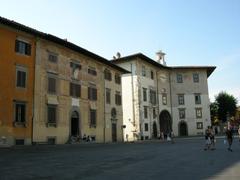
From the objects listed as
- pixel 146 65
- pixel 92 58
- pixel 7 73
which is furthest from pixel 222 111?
pixel 7 73

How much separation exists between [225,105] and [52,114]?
48915 millimetres

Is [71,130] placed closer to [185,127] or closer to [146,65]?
[146,65]

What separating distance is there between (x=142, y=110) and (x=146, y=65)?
8271mm

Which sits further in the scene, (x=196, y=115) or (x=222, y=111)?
(x=222, y=111)

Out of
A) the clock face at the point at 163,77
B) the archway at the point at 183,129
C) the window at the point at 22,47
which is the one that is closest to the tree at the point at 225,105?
the archway at the point at 183,129

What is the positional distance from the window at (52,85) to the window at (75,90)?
99.0 inches

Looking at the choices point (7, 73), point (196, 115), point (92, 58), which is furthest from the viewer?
point (196, 115)

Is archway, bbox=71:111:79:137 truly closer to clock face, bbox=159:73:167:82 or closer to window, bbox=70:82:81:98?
window, bbox=70:82:81:98

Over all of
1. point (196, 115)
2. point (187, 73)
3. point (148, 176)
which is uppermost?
point (187, 73)

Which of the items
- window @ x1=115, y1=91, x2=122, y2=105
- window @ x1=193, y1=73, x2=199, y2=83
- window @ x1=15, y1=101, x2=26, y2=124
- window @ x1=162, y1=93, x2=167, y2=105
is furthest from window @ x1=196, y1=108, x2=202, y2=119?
window @ x1=15, y1=101, x2=26, y2=124

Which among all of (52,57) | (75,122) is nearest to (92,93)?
(75,122)

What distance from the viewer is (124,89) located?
48719 mm

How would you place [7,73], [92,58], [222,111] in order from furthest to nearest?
[222,111]
[92,58]
[7,73]

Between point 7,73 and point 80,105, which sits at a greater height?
point 7,73
